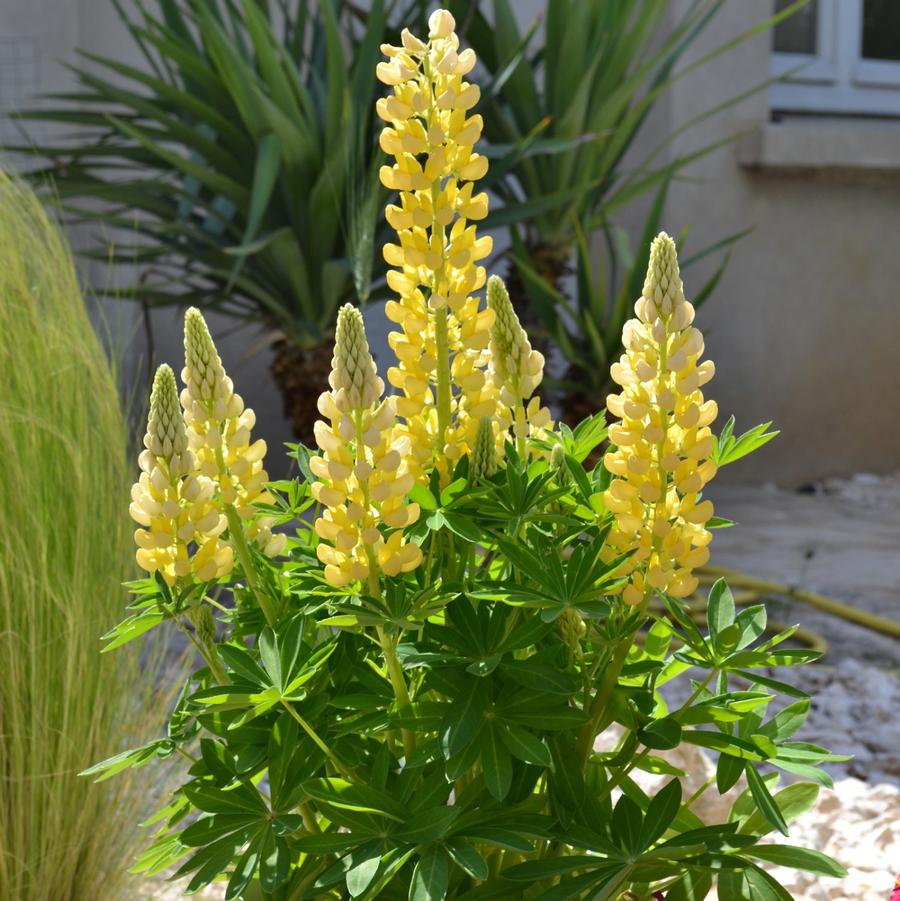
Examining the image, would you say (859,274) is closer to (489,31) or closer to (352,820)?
(489,31)

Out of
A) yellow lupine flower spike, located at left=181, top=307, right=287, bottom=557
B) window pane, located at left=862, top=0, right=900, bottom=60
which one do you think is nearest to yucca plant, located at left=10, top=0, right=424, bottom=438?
yellow lupine flower spike, located at left=181, top=307, right=287, bottom=557

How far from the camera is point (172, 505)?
2.89ft

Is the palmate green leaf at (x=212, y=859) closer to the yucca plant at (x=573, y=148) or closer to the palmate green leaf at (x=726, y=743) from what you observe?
the palmate green leaf at (x=726, y=743)

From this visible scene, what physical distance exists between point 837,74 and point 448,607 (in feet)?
16.3

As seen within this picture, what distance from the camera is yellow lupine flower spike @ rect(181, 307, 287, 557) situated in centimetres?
90

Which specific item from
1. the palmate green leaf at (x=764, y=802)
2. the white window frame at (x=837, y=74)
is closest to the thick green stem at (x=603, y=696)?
the palmate green leaf at (x=764, y=802)

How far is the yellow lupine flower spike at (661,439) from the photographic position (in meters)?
0.85

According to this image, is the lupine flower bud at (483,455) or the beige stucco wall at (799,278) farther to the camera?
the beige stucco wall at (799,278)

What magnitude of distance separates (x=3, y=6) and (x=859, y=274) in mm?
3231

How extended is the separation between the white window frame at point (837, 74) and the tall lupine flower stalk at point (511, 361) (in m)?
4.57

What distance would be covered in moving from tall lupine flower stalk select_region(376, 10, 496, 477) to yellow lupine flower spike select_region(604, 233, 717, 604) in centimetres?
12

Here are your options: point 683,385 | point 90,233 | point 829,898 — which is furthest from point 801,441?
point 683,385

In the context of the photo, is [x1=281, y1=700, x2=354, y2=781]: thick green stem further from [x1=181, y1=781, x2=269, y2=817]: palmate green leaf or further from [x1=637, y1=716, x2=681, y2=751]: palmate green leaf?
[x1=637, y1=716, x2=681, y2=751]: palmate green leaf

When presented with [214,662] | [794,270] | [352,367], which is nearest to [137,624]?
[214,662]
